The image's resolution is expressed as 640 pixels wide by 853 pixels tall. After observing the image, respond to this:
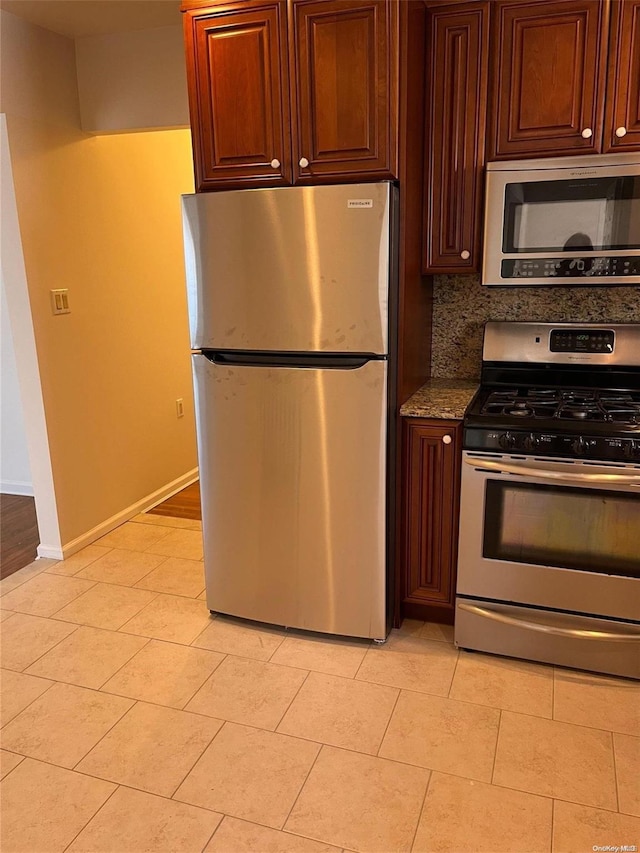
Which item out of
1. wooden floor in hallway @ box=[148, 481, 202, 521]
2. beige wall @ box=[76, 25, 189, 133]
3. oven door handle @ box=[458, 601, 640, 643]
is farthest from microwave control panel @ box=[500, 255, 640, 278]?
wooden floor in hallway @ box=[148, 481, 202, 521]

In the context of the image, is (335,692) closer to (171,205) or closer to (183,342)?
(183,342)

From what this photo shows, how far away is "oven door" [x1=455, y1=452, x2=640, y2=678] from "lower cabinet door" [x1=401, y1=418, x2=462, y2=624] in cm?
9

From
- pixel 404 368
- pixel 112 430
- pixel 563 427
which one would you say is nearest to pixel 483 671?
pixel 563 427

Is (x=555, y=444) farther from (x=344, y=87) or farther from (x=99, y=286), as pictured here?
(x=99, y=286)

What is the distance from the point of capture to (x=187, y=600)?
9.30 feet

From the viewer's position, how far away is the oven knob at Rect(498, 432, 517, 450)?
2156 mm

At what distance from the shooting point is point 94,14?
2.75 meters

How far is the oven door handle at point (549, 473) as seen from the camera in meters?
2.06

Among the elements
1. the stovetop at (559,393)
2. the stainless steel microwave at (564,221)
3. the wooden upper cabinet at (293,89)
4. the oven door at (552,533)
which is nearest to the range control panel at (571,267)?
the stainless steel microwave at (564,221)

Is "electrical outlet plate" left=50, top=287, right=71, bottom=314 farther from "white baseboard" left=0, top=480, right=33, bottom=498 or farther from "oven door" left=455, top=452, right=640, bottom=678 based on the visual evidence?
"oven door" left=455, top=452, right=640, bottom=678

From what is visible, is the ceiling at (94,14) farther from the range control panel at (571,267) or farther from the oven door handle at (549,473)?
the oven door handle at (549,473)

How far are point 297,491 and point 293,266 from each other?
803 millimetres

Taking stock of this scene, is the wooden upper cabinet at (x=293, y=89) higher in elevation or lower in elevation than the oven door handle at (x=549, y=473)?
higher

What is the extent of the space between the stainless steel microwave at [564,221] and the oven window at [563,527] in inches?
29.6
